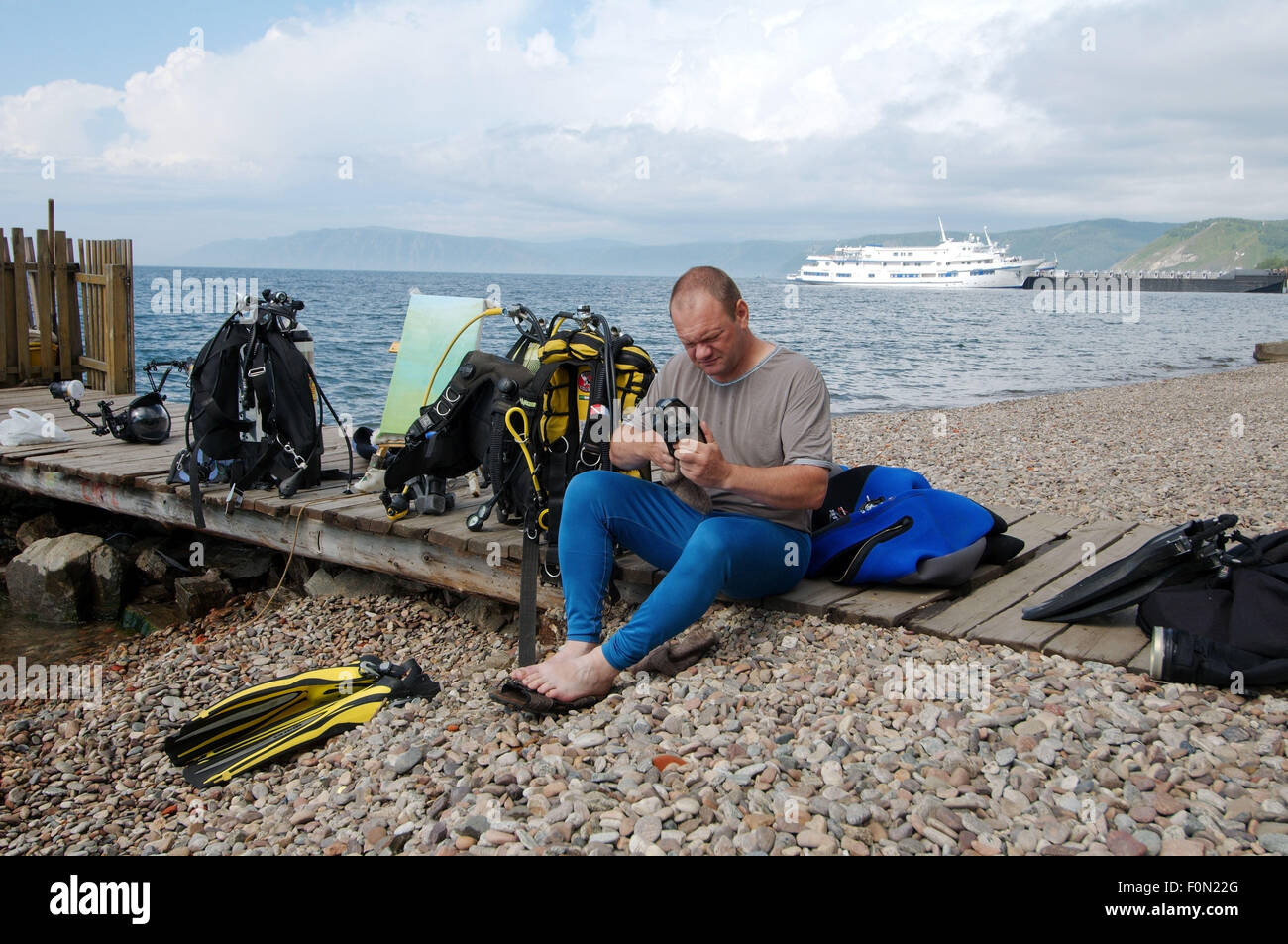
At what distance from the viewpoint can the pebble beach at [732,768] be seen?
265cm

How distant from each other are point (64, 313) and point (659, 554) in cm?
923

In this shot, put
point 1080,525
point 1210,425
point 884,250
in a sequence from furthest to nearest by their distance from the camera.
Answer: point 884,250 < point 1210,425 < point 1080,525

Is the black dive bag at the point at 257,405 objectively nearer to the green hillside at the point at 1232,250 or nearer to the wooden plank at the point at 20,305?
the wooden plank at the point at 20,305

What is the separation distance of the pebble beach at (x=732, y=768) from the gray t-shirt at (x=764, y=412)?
60 cm

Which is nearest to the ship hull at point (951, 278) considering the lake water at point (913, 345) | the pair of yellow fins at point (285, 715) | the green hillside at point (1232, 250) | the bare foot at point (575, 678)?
the lake water at point (913, 345)

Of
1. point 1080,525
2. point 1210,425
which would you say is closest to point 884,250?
point 1210,425

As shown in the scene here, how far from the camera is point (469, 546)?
5.04m

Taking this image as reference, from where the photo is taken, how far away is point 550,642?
16.7ft

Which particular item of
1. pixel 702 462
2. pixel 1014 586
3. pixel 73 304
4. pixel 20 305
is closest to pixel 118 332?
pixel 73 304

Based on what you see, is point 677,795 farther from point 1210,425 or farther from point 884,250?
point 884,250

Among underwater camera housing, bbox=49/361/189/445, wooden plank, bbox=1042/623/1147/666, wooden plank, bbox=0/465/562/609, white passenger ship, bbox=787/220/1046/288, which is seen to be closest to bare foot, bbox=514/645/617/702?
wooden plank, bbox=0/465/562/609

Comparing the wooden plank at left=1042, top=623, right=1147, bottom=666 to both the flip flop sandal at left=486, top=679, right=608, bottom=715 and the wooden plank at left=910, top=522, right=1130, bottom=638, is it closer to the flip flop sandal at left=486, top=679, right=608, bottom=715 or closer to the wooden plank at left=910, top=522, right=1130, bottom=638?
the wooden plank at left=910, top=522, right=1130, bottom=638

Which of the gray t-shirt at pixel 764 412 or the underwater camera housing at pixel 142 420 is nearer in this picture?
the gray t-shirt at pixel 764 412
